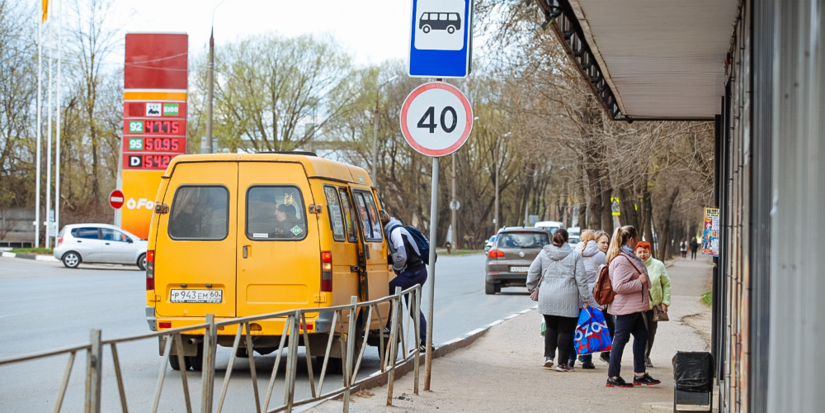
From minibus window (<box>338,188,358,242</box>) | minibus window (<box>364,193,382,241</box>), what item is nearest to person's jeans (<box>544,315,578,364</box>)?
minibus window (<box>364,193,382,241</box>)

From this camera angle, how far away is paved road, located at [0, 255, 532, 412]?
3658 mm

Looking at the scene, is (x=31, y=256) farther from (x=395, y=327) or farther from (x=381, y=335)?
(x=381, y=335)

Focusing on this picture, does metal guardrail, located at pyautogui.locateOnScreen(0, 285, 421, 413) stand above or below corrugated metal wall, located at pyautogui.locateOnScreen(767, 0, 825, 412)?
below

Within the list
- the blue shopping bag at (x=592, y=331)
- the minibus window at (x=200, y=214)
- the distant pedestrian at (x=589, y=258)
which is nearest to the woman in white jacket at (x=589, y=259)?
the distant pedestrian at (x=589, y=258)

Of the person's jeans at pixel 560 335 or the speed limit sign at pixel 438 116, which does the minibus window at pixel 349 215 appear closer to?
the speed limit sign at pixel 438 116

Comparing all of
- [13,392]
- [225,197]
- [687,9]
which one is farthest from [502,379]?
[13,392]

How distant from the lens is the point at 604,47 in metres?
6.89

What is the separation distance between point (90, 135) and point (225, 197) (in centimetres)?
4300

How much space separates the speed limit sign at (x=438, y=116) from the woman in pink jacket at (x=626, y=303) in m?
2.19

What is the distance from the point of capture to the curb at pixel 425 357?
727 centimetres

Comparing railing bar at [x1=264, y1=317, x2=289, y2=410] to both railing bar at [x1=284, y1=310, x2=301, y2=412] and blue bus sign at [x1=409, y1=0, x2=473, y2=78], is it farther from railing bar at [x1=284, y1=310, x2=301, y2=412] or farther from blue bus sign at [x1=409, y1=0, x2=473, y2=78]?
blue bus sign at [x1=409, y1=0, x2=473, y2=78]

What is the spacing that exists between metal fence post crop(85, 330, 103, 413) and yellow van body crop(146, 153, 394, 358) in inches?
196

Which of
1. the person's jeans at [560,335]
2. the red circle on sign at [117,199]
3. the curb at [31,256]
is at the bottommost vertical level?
the curb at [31,256]

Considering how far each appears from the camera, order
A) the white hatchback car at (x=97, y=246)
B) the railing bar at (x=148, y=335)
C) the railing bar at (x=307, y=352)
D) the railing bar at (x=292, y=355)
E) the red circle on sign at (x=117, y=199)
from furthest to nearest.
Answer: the red circle on sign at (x=117, y=199)
the white hatchback car at (x=97, y=246)
the railing bar at (x=307, y=352)
the railing bar at (x=292, y=355)
the railing bar at (x=148, y=335)
